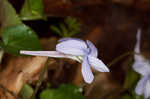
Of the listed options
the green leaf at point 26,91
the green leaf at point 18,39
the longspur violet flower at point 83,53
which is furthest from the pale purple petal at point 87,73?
the green leaf at point 26,91

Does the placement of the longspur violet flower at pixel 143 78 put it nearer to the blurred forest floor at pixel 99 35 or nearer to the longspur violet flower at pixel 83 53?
the blurred forest floor at pixel 99 35

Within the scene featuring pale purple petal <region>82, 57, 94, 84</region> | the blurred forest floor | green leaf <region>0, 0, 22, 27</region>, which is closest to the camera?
pale purple petal <region>82, 57, 94, 84</region>

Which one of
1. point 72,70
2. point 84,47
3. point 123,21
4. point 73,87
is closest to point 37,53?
point 84,47

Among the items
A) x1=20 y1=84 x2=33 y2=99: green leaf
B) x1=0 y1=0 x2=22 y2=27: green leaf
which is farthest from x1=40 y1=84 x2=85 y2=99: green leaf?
x1=0 y1=0 x2=22 y2=27: green leaf

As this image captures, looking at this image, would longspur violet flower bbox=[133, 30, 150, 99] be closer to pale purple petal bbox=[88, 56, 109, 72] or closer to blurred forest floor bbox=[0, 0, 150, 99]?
blurred forest floor bbox=[0, 0, 150, 99]

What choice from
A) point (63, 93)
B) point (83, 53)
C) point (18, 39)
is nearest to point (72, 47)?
point (83, 53)

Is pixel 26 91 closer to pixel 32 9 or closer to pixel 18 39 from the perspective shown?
pixel 18 39
